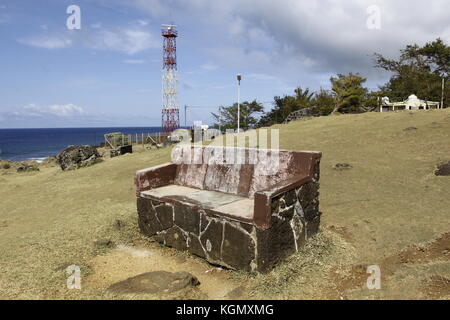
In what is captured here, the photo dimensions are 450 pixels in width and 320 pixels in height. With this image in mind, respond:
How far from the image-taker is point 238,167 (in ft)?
Answer: 17.4

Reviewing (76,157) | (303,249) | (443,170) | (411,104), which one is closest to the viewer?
(303,249)

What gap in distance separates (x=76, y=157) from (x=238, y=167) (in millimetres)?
11464

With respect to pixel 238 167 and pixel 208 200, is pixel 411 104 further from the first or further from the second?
pixel 208 200

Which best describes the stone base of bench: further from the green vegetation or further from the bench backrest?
the green vegetation

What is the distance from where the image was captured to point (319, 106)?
1147 inches

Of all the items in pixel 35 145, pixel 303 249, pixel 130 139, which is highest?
pixel 130 139

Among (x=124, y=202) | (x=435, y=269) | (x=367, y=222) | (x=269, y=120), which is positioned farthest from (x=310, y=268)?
(x=269, y=120)

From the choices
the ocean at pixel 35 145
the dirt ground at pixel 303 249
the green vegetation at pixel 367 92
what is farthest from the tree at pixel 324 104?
the ocean at pixel 35 145

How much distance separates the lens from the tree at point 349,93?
89.9ft

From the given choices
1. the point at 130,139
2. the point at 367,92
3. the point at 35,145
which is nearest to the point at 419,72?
the point at 367,92

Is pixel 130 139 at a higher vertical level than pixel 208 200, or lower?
higher

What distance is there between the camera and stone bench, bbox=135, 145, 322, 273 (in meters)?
3.95

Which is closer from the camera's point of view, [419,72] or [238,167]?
[238,167]

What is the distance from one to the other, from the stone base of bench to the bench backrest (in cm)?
39
